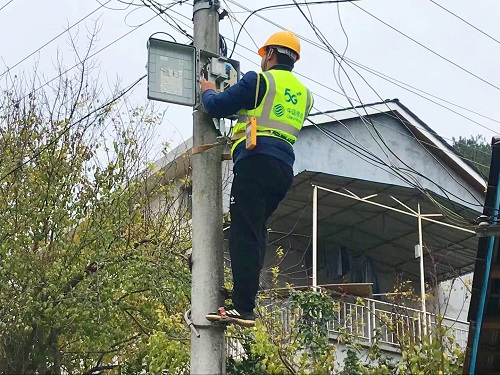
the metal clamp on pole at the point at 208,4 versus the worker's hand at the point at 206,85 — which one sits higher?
the metal clamp on pole at the point at 208,4

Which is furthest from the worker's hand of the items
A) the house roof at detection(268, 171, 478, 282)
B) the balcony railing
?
the house roof at detection(268, 171, 478, 282)

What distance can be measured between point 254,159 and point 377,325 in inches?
379

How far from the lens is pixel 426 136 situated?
1691cm

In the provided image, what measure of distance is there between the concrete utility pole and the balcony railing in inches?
175

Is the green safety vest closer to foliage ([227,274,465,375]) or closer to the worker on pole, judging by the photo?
the worker on pole

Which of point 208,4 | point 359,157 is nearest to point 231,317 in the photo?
point 208,4

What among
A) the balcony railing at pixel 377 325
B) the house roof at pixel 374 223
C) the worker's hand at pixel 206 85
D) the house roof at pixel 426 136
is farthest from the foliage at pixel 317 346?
the house roof at pixel 426 136

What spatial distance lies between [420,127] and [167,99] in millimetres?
11852

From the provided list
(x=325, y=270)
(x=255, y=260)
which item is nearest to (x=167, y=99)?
(x=255, y=260)

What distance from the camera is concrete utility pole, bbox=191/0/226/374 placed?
16.9ft

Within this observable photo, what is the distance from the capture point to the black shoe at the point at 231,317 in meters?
5.12

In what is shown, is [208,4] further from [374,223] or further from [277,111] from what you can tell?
[374,223]

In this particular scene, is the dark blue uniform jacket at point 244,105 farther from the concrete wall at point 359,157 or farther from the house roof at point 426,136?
the house roof at point 426,136

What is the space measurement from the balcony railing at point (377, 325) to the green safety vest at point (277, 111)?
14.3 ft
